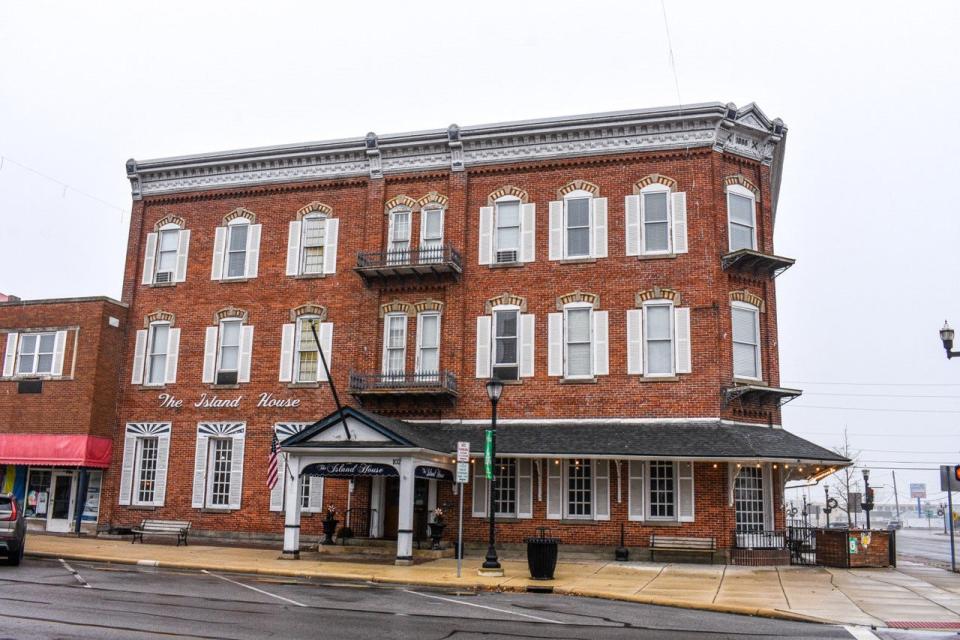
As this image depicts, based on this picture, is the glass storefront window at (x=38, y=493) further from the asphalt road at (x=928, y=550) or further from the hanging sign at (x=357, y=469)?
the asphalt road at (x=928, y=550)

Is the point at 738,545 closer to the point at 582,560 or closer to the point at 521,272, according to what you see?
the point at 582,560

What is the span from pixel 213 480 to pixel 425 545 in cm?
857

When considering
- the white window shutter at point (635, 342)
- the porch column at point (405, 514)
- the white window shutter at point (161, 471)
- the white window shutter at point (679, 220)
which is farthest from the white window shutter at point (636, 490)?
the white window shutter at point (161, 471)

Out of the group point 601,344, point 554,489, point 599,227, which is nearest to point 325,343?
point 554,489

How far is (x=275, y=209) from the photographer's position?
31.2m

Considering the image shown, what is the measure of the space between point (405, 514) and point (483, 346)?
673 centimetres

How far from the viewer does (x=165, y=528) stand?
29203 millimetres

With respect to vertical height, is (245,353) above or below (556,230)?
below

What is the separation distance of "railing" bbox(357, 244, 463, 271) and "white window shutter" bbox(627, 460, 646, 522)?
27.6ft

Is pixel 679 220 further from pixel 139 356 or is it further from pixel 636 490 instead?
pixel 139 356

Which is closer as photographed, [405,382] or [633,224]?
[633,224]

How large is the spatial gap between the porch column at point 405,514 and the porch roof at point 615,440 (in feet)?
2.27

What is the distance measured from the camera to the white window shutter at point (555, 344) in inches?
1060

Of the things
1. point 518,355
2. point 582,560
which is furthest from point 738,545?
point 518,355
